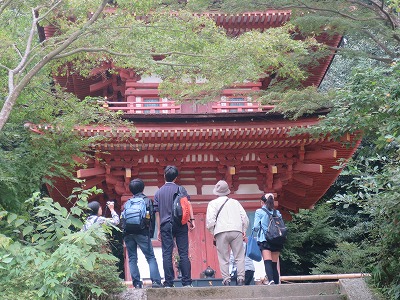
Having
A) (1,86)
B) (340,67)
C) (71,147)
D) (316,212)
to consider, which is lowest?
(316,212)

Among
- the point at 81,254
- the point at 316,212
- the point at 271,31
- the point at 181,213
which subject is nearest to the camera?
the point at 81,254

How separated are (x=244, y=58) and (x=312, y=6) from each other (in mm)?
5109

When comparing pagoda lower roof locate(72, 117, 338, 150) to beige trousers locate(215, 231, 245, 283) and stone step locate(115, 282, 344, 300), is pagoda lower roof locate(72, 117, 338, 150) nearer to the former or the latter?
beige trousers locate(215, 231, 245, 283)

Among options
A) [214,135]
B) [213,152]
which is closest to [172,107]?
[213,152]

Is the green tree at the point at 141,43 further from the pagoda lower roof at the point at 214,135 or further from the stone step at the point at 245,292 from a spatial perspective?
the pagoda lower roof at the point at 214,135

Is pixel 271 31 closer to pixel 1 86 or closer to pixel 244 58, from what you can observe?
pixel 244 58

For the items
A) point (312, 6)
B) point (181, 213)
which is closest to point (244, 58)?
point (181, 213)

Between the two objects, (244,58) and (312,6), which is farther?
(312,6)

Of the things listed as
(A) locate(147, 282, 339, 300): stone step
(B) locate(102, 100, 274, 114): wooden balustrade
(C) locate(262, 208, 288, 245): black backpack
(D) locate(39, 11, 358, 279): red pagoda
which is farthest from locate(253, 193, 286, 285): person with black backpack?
(B) locate(102, 100, 274, 114): wooden balustrade

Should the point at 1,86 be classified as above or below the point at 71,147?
above

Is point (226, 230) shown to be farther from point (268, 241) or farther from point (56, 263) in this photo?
point (56, 263)

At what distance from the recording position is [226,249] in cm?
985

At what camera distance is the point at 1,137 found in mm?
10070

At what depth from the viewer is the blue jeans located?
9.44 meters
